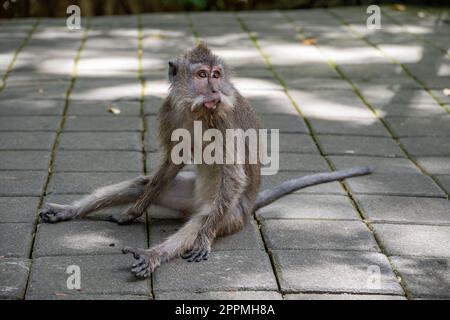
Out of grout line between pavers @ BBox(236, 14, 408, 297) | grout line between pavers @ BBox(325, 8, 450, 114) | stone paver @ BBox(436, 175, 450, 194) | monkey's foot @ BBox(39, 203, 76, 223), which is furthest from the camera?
grout line between pavers @ BBox(325, 8, 450, 114)

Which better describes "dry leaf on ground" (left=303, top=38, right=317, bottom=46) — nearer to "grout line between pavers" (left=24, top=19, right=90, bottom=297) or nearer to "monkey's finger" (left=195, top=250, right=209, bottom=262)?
"grout line between pavers" (left=24, top=19, right=90, bottom=297)

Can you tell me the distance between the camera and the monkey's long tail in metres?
6.11

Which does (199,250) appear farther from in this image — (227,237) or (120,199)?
(120,199)

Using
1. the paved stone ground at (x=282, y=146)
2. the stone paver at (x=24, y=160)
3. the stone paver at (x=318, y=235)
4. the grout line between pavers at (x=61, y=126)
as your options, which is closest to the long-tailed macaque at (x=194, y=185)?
the paved stone ground at (x=282, y=146)

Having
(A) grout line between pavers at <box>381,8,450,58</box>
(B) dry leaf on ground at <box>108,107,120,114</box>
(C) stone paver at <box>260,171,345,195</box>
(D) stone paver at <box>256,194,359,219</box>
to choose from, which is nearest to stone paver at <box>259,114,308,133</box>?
(C) stone paver at <box>260,171,345,195</box>

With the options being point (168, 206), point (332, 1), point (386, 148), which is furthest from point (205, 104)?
point (332, 1)

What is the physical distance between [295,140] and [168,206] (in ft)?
6.73

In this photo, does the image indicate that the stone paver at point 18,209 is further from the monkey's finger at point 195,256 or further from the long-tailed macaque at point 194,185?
the monkey's finger at point 195,256

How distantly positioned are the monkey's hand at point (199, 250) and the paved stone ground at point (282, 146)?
0.08 m

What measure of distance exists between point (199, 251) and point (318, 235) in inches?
34.0

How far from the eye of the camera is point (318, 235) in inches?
219

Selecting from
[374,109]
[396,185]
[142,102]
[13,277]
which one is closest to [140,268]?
[13,277]

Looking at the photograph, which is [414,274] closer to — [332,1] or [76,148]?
[76,148]

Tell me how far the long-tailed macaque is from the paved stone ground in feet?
0.37
